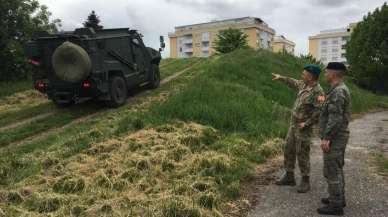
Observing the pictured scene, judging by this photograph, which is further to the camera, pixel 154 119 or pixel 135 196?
pixel 154 119

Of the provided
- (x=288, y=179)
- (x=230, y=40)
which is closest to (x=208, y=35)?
(x=230, y=40)

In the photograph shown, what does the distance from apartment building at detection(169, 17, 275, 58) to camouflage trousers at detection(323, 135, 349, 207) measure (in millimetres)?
75215

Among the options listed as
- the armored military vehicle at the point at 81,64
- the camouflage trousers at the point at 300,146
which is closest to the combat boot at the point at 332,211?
the camouflage trousers at the point at 300,146

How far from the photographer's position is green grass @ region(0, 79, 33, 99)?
1571cm

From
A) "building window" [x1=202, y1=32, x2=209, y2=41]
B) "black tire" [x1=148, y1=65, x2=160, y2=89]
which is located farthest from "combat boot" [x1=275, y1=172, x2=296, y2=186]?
"building window" [x1=202, y1=32, x2=209, y2=41]

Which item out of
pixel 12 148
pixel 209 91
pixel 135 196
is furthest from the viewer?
pixel 209 91

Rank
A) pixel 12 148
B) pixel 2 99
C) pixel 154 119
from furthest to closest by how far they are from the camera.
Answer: pixel 2 99, pixel 154 119, pixel 12 148

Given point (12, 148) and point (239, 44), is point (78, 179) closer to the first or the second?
point (12, 148)

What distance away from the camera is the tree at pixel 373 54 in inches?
1158

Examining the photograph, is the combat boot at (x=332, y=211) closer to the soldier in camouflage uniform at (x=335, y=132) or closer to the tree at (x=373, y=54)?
the soldier in camouflage uniform at (x=335, y=132)

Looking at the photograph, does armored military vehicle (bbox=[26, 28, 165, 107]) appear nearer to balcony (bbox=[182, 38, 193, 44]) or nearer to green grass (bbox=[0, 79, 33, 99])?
green grass (bbox=[0, 79, 33, 99])

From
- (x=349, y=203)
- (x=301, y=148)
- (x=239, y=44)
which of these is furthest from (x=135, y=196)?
(x=239, y=44)

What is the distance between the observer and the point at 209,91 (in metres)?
11.3

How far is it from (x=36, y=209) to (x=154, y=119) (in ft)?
15.1
